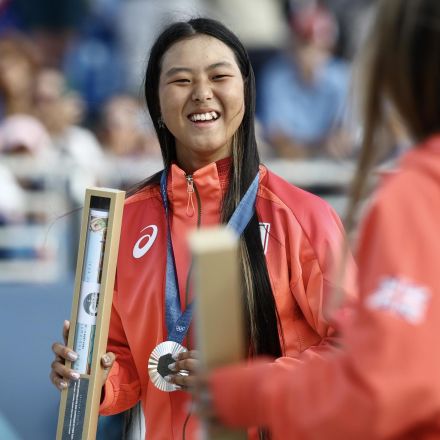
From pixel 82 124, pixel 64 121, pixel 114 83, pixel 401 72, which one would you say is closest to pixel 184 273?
pixel 401 72

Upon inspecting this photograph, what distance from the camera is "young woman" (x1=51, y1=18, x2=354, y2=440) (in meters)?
2.69

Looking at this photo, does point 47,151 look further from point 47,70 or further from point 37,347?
point 37,347

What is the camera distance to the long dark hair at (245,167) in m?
2.67

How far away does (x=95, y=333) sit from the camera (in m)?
2.70

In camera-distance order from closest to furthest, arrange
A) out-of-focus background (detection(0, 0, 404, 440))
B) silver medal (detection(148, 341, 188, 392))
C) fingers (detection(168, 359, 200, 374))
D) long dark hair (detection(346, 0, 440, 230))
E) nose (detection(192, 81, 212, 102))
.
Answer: long dark hair (detection(346, 0, 440, 230)) → fingers (detection(168, 359, 200, 374)) → silver medal (detection(148, 341, 188, 392)) → nose (detection(192, 81, 212, 102)) → out-of-focus background (detection(0, 0, 404, 440))

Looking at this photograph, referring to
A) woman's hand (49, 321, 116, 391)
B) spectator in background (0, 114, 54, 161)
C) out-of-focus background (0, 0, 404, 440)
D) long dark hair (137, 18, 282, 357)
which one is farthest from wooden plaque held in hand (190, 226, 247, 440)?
spectator in background (0, 114, 54, 161)

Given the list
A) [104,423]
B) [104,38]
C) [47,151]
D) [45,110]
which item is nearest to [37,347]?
[104,423]

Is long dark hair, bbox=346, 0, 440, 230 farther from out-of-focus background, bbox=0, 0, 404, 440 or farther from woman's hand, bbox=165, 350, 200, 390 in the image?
out-of-focus background, bbox=0, 0, 404, 440

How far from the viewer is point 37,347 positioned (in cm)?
573

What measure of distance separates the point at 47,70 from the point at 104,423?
428cm

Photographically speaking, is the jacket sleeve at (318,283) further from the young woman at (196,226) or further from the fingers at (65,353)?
the fingers at (65,353)

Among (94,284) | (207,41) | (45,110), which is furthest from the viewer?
(45,110)

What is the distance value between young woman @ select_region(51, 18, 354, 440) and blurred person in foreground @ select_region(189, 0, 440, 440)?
882 millimetres

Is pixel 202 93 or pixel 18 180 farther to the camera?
pixel 18 180
